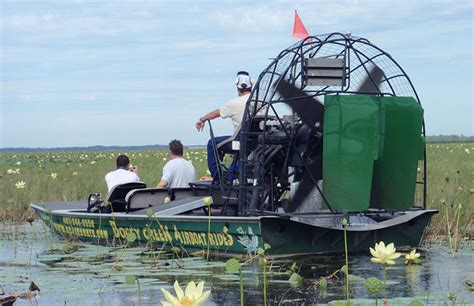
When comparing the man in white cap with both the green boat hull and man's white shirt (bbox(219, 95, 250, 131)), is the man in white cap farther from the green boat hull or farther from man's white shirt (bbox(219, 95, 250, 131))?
the green boat hull

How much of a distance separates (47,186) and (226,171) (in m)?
9.28

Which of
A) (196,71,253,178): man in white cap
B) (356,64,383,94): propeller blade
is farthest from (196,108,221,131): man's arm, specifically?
(356,64,383,94): propeller blade

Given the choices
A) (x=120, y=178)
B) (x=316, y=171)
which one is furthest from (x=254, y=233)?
(x=120, y=178)

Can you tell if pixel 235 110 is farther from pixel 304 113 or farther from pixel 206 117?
pixel 304 113

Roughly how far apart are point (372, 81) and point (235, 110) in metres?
1.73

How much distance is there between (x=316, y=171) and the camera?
411 inches

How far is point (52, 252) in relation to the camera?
11469 millimetres

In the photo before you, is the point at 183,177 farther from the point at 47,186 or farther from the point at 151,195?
the point at 47,186

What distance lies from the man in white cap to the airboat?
1.20 ft

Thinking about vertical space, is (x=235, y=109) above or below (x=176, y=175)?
above

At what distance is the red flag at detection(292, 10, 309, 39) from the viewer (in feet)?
37.3

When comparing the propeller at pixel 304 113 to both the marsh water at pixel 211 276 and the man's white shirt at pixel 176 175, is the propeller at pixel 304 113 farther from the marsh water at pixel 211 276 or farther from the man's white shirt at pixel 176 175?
the man's white shirt at pixel 176 175

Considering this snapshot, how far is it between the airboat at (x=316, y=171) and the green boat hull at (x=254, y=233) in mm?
13

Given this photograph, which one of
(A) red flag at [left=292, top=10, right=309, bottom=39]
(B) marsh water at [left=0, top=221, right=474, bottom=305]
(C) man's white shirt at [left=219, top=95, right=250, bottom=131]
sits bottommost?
(B) marsh water at [left=0, top=221, right=474, bottom=305]
